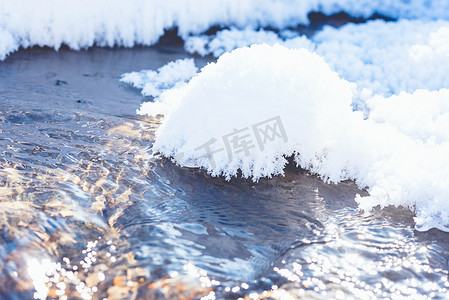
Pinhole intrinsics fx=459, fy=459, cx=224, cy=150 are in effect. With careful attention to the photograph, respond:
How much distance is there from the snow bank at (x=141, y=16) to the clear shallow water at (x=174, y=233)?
264cm

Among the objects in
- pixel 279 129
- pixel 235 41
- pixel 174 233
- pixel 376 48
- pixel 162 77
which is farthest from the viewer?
pixel 235 41

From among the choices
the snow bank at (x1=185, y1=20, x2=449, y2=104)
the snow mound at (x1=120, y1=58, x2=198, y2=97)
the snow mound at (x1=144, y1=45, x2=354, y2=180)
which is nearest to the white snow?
the snow bank at (x1=185, y1=20, x2=449, y2=104)

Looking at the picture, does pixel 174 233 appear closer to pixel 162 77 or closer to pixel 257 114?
pixel 257 114

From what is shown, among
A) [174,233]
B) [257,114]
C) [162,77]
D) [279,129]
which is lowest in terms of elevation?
[174,233]

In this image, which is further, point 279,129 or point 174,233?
point 279,129

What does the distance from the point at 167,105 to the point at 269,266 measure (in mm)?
2566

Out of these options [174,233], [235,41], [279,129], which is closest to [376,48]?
[235,41]

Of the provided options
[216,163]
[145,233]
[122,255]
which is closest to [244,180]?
[216,163]

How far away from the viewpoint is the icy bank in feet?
10.8

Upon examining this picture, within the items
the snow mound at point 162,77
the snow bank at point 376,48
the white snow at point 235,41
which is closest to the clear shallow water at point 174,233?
the snow mound at point 162,77

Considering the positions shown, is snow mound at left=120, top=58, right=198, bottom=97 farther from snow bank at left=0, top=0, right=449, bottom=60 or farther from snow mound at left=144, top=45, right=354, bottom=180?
snow mound at left=144, top=45, right=354, bottom=180

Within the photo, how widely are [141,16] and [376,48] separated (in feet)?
11.2

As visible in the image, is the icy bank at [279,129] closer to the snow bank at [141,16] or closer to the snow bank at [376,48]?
the snow bank at [376,48]

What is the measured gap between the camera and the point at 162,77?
5.54m
